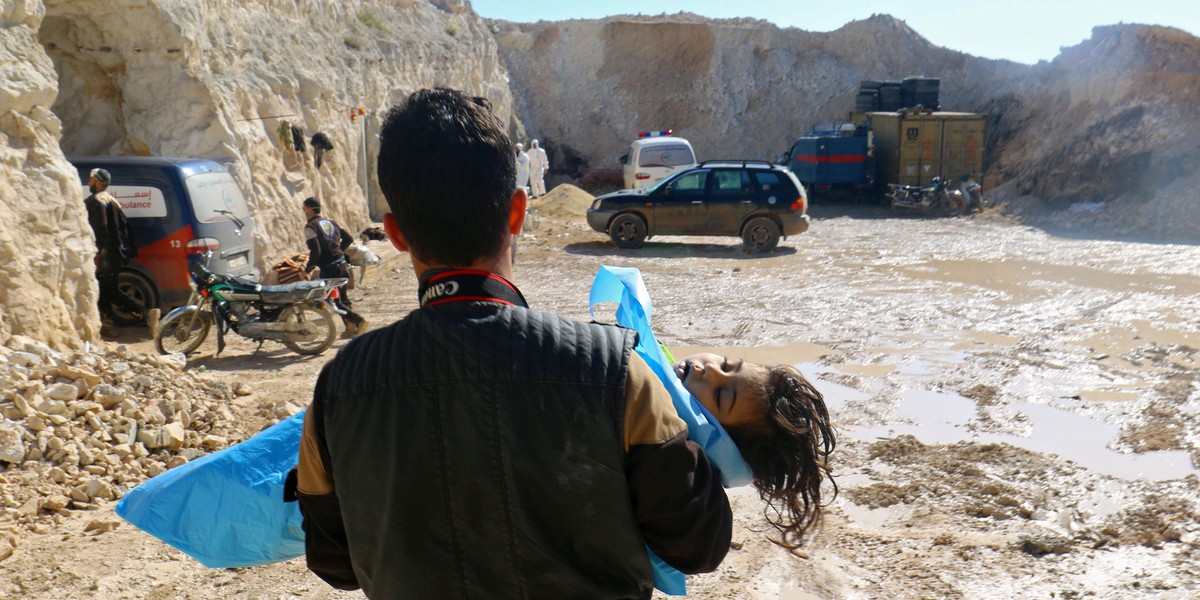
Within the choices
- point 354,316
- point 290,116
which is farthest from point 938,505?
point 290,116

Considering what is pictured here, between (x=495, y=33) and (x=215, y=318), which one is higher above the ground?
(x=495, y=33)

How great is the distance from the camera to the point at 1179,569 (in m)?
4.66

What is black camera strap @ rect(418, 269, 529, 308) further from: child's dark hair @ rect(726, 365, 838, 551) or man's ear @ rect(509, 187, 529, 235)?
child's dark hair @ rect(726, 365, 838, 551)

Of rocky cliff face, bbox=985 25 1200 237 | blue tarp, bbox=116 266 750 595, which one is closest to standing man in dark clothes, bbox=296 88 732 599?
blue tarp, bbox=116 266 750 595

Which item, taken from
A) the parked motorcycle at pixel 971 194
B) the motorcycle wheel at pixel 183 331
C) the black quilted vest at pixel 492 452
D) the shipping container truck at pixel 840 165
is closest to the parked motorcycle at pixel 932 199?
the parked motorcycle at pixel 971 194

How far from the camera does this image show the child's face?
2.19 metres

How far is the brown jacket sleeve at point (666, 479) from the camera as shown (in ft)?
5.14

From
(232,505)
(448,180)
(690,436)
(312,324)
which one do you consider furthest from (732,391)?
(312,324)

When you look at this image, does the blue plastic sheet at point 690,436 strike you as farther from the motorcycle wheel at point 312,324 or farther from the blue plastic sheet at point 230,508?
the motorcycle wheel at point 312,324

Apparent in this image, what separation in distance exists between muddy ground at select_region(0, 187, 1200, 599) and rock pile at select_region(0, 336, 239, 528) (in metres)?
0.22

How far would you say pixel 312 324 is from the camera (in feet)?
30.5

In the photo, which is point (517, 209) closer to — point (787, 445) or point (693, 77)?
point (787, 445)

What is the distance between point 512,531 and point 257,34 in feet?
48.3

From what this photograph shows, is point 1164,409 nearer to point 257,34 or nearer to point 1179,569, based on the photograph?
point 1179,569
